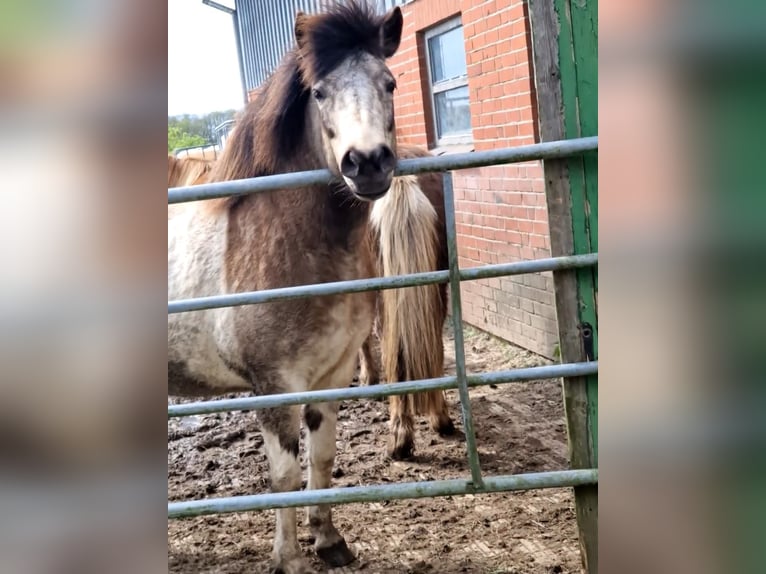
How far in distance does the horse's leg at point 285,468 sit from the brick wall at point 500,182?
235 centimetres

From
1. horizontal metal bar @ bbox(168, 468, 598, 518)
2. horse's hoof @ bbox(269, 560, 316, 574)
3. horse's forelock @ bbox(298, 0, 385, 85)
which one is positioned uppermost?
horse's forelock @ bbox(298, 0, 385, 85)

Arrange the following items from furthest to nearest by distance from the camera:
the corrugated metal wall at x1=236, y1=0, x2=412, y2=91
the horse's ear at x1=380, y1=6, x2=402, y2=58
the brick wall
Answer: the corrugated metal wall at x1=236, y1=0, x2=412, y2=91
the brick wall
the horse's ear at x1=380, y1=6, x2=402, y2=58

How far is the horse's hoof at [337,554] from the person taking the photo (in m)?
2.62

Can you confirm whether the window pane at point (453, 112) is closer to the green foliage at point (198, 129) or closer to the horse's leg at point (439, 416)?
the horse's leg at point (439, 416)

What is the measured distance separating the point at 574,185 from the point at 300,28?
1.14 m

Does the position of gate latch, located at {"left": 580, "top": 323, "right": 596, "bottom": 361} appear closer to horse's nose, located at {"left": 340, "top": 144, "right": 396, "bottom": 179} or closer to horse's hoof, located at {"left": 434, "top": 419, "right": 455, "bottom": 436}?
horse's nose, located at {"left": 340, "top": 144, "right": 396, "bottom": 179}

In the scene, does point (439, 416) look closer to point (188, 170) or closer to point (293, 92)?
point (188, 170)

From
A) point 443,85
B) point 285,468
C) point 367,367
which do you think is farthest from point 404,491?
point 443,85

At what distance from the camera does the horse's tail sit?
3.40 meters

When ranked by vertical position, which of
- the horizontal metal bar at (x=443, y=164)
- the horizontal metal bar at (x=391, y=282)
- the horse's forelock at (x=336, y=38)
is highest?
the horse's forelock at (x=336, y=38)

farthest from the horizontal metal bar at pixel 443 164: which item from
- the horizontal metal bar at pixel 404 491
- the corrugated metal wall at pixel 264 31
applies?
the corrugated metal wall at pixel 264 31

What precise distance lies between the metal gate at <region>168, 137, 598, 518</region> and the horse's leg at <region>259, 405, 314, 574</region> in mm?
569

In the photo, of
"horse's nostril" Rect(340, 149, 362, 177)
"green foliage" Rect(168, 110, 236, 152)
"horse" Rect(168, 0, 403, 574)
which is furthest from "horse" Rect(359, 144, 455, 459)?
"green foliage" Rect(168, 110, 236, 152)
